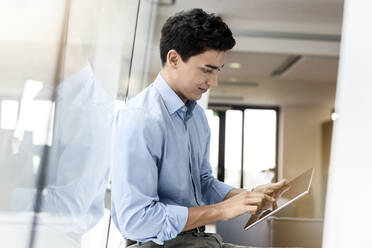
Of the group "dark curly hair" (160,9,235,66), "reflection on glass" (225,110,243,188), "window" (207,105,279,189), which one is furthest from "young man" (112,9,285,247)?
"reflection on glass" (225,110,243,188)

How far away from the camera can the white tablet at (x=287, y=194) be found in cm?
100

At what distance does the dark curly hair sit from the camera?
1178 millimetres

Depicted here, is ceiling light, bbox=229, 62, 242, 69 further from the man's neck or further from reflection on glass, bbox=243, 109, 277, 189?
the man's neck

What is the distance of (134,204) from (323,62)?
5626 mm

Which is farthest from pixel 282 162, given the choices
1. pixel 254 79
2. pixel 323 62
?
pixel 323 62

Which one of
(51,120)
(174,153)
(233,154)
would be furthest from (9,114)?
(233,154)

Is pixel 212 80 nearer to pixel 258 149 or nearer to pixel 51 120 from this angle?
pixel 51 120

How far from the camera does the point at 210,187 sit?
1416 millimetres

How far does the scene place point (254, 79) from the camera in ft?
24.5

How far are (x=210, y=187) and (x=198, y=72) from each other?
0.44 metres

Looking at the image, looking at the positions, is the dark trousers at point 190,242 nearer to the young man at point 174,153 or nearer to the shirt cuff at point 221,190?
the young man at point 174,153

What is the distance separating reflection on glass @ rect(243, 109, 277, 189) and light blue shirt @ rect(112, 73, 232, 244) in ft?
23.0

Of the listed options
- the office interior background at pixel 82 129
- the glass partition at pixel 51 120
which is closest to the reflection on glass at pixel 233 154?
the office interior background at pixel 82 129

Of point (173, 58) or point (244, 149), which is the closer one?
point (173, 58)
